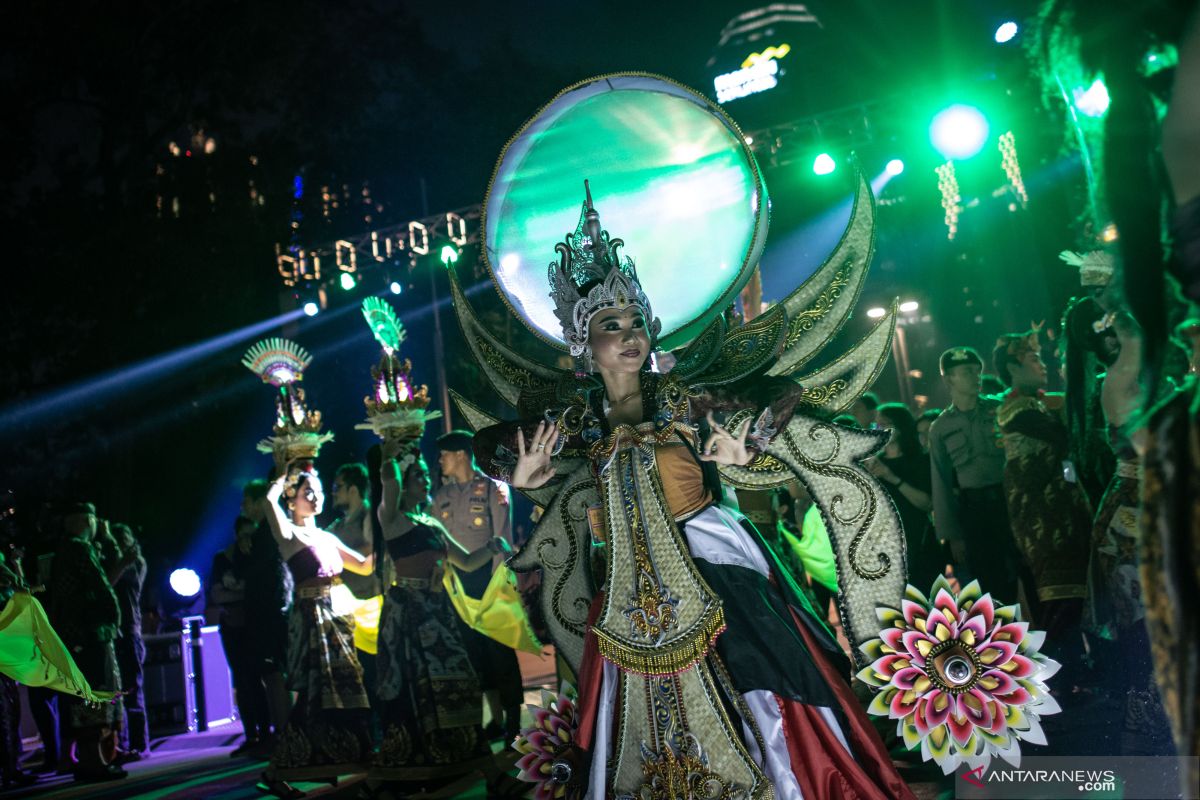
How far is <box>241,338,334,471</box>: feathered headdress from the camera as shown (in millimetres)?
6258

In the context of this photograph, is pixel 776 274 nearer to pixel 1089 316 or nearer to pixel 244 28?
pixel 244 28

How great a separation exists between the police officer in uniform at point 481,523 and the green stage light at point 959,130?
802 centimetres

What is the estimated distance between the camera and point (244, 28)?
15.5 metres

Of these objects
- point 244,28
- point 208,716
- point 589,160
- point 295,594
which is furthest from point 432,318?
point 589,160

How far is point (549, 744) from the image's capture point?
3768 millimetres

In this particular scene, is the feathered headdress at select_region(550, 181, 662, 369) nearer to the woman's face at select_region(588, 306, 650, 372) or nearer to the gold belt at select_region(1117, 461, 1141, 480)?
the woman's face at select_region(588, 306, 650, 372)

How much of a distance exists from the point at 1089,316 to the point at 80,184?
1432cm

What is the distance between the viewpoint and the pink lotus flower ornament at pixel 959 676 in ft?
10.7

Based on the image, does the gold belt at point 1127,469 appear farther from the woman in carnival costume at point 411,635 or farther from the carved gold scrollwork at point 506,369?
the woman in carnival costume at point 411,635

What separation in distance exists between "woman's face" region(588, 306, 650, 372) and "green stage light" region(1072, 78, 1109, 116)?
199cm

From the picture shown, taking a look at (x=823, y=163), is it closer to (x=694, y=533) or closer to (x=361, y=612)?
(x=361, y=612)

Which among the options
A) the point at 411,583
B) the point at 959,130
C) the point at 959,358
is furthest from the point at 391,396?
the point at 959,130

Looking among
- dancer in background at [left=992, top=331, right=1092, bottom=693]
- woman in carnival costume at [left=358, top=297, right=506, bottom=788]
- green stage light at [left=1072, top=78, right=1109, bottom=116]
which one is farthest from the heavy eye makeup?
dancer in background at [left=992, top=331, right=1092, bottom=693]

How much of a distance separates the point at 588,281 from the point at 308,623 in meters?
3.48
